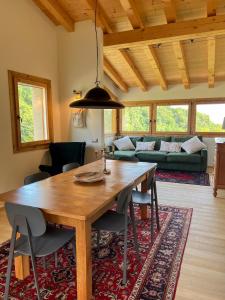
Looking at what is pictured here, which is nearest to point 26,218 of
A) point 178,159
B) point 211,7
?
point 211,7

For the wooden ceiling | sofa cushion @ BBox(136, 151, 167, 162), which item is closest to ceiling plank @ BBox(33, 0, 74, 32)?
the wooden ceiling

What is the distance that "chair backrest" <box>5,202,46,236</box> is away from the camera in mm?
1596

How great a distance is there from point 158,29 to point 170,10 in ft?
1.23

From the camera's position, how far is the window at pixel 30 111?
3.84 metres

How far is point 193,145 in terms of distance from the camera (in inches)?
236

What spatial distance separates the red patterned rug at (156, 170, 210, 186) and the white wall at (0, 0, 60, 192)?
283 cm

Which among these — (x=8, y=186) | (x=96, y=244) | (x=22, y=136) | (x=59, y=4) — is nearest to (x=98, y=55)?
(x=59, y=4)

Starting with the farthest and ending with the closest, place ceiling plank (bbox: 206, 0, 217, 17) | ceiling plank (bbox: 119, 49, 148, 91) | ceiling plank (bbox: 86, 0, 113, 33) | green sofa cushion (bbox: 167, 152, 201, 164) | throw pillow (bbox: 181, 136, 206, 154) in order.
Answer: throw pillow (bbox: 181, 136, 206, 154) < green sofa cushion (bbox: 167, 152, 201, 164) < ceiling plank (bbox: 119, 49, 148, 91) < ceiling plank (bbox: 86, 0, 113, 33) < ceiling plank (bbox: 206, 0, 217, 17)

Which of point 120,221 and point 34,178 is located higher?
point 34,178

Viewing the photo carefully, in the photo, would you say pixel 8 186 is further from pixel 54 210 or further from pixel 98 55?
pixel 98 55

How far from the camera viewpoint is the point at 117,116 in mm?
7574

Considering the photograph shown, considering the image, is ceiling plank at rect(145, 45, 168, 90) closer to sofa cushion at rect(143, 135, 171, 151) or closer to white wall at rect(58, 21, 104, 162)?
white wall at rect(58, 21, 104, 162)

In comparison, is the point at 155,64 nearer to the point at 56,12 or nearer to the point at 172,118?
the point at 172,118

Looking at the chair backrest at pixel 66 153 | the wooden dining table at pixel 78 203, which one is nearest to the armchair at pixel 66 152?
the chair backrest at pixel 66 153
